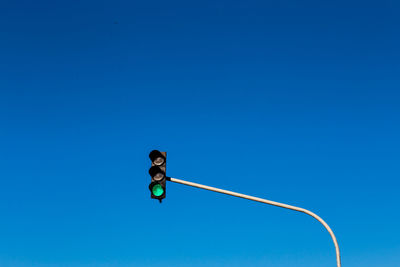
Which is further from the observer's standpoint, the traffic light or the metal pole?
the metal pole

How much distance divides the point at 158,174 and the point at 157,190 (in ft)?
0.95

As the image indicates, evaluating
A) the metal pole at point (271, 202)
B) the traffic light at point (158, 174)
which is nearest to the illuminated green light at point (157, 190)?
the traffic light at point (158, 174)

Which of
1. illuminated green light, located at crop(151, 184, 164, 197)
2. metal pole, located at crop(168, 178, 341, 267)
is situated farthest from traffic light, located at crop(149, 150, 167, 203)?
metal pole, located at crop(168, 178, 341, 267)

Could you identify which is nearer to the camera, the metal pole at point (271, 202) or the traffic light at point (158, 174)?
the traffic light at point (158, 174)

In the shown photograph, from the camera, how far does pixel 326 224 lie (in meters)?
7.16

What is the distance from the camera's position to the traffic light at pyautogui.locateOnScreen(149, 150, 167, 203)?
650cm

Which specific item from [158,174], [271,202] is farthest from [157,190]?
[271,202]

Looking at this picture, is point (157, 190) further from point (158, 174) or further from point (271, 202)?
point (271, 202)

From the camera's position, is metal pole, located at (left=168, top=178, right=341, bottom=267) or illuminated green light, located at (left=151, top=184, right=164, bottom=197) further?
metal pole, located at (left=168, top=178, right=341, bottom=267)

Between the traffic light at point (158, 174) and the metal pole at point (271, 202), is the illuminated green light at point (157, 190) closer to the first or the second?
the traffic light at point (158, 174)

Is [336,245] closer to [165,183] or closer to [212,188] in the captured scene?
[212,188]

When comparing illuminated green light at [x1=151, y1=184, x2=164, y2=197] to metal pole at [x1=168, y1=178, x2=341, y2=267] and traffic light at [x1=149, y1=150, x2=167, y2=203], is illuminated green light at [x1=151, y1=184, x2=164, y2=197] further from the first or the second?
metal pole at [x1=168, y1=178, x2=341, y2=267]

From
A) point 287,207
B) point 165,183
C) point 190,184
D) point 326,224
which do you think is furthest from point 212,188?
point 326,224

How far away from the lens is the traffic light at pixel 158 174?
6.50m
